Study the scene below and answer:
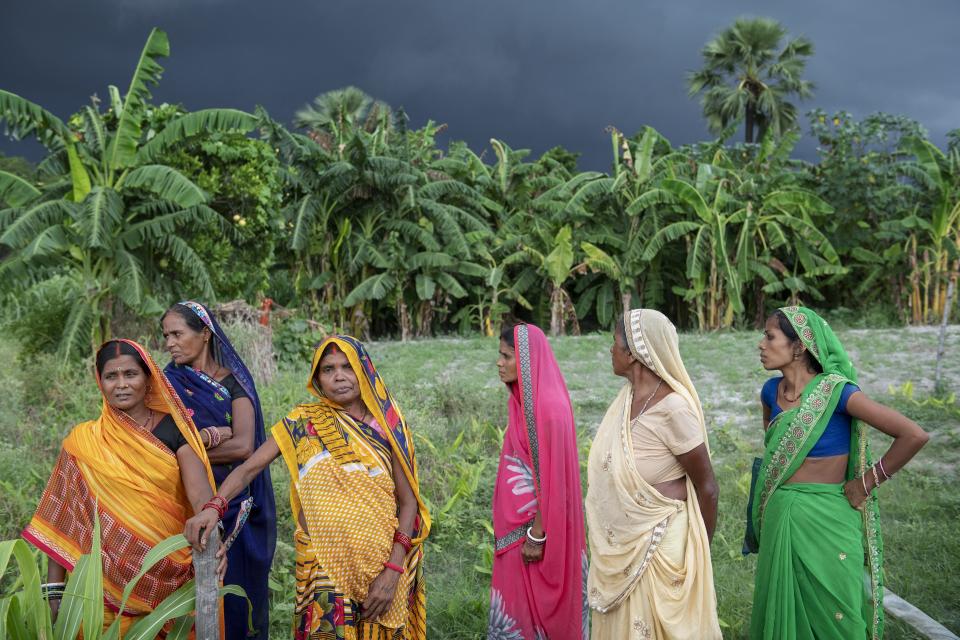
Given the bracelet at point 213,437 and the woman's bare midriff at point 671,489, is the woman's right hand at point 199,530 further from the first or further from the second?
the woman's bare midriff at point 671,489

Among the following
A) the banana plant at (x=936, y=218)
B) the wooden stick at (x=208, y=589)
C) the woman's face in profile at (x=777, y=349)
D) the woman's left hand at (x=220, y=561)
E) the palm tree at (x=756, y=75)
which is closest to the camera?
the wooden stick at (x=208, y=589)

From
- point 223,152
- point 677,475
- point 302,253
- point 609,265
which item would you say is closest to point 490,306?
point 609,265

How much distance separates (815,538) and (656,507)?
1.90 feet

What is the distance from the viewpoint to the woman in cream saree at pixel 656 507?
2.53m

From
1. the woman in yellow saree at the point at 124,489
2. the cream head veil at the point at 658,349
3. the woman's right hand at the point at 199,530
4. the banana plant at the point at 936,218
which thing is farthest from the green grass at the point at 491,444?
the banana plant at the point at 936,218

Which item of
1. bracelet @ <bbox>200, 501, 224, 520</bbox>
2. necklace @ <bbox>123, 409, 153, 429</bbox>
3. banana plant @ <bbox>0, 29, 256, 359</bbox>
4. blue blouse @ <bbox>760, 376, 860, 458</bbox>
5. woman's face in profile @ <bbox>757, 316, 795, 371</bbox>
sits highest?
banana plant @ <bbox>0, 29, 256, 359</bbox>

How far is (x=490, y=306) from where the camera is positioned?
14.9m

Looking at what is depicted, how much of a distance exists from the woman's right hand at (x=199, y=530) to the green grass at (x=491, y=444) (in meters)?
1.70

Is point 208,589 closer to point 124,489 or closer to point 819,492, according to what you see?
point 124,489

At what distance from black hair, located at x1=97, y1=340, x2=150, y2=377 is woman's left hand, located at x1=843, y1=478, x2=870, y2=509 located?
246 cm

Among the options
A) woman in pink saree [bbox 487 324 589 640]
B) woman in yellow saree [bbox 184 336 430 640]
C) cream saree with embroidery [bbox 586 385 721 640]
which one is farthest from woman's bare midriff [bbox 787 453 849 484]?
woman in yellow saree [bbox 184 336 430 640]

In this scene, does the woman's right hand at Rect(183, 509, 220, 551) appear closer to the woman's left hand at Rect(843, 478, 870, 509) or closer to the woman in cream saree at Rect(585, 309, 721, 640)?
the woman in cream saree at Rect(585, 309, 721, 640)

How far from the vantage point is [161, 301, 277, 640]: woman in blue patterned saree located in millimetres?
2809

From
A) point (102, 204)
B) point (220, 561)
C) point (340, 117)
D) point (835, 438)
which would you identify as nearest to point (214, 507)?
point (220, 561)
